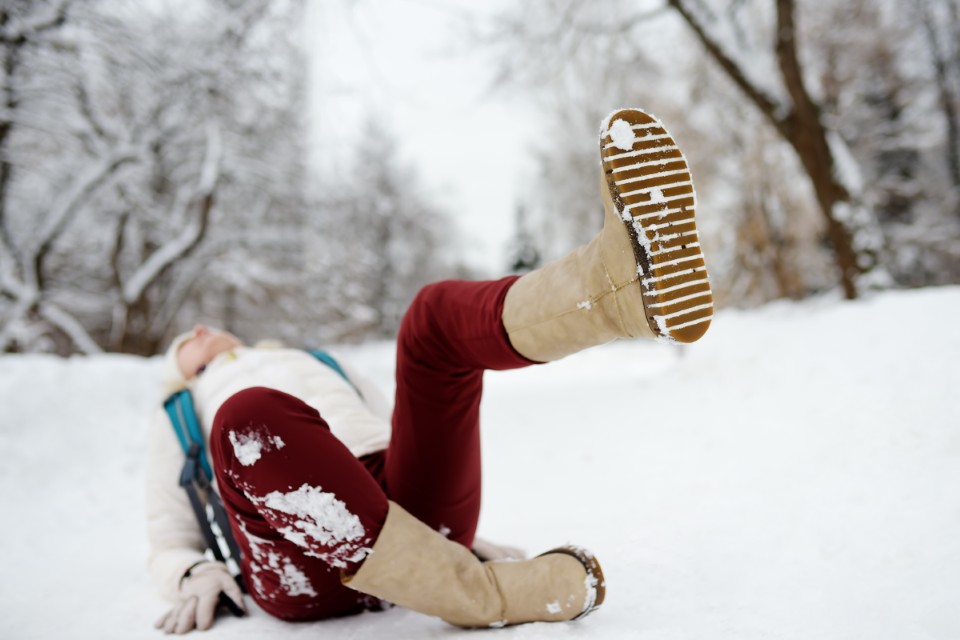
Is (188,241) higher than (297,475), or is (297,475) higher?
(188,241)

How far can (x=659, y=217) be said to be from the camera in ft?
2.79

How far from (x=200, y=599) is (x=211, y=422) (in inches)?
16.0

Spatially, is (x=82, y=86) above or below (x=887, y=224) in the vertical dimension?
above

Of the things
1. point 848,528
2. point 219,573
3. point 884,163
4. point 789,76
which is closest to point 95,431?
point 219,573

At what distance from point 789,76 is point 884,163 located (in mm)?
11725

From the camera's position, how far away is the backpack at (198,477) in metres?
1.34

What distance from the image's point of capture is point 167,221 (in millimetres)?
7445

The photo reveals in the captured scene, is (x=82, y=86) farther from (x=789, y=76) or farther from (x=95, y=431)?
(x=789, y=76)

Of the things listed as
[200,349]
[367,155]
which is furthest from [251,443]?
[367,155]

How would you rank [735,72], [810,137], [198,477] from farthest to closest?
1. [735,72]
2. [810,137]
3. [198,477]

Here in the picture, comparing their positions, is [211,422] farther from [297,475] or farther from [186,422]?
[297,475]

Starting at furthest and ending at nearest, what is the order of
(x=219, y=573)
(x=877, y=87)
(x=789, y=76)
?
(x=877, y=87) → (x=789, y=76) → (x=219, y=573)

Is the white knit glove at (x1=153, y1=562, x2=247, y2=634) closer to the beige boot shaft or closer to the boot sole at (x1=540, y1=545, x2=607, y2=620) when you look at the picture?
the boot sole at (x1=540, y1=545, x2=607, y2=620)

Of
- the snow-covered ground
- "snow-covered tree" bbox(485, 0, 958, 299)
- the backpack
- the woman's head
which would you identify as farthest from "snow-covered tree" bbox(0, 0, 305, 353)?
the backpack
